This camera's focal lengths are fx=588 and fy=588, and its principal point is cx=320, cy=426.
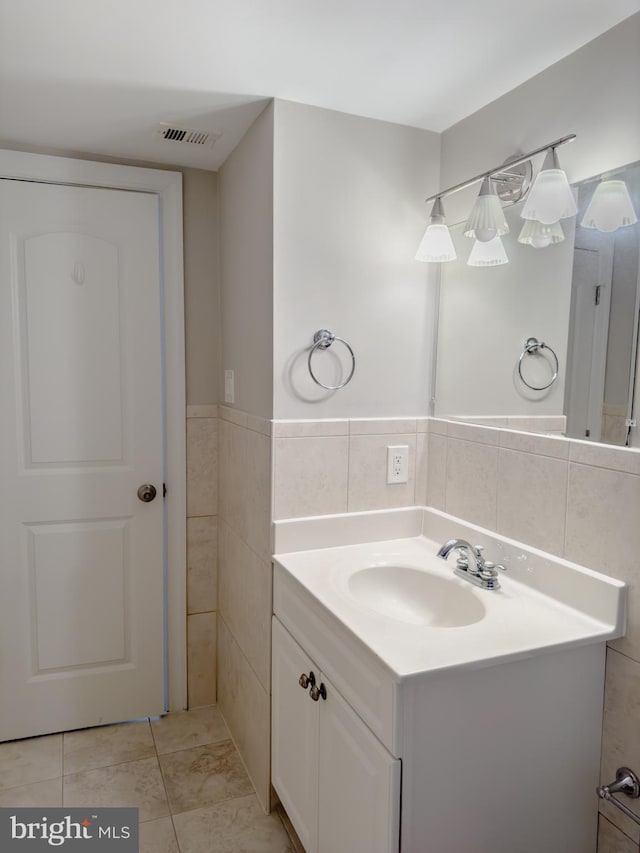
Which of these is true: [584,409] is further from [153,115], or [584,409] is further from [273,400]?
[153,115]

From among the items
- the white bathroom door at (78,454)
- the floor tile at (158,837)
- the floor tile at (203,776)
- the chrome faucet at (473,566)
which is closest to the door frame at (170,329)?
the white bathroom door at (78,454)

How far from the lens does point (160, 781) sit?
6.56ft

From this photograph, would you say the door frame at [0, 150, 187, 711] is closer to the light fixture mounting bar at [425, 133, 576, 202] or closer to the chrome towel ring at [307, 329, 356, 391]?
the chrome towel ring at [307, 329, 356, 391]

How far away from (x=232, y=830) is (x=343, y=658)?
0.92 meters

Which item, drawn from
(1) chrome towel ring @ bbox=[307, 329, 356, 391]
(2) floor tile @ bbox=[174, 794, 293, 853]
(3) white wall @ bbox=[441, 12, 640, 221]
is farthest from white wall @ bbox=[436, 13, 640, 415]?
(2) floor tile @ bbox=[174, 794, 293, 853]

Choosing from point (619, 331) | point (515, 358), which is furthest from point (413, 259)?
point (619, 331)

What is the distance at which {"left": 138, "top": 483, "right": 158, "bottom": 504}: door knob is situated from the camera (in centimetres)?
226

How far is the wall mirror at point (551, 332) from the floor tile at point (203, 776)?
1434 millimetres

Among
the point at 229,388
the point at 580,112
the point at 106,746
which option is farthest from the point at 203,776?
the point at 580,112

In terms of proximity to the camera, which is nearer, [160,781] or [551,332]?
[551,332]

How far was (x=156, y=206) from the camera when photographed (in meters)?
2.21

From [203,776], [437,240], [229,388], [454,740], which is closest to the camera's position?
[454,740]

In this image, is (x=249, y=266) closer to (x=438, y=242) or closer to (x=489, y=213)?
(x=438, y=242)

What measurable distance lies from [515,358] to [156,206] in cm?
145
